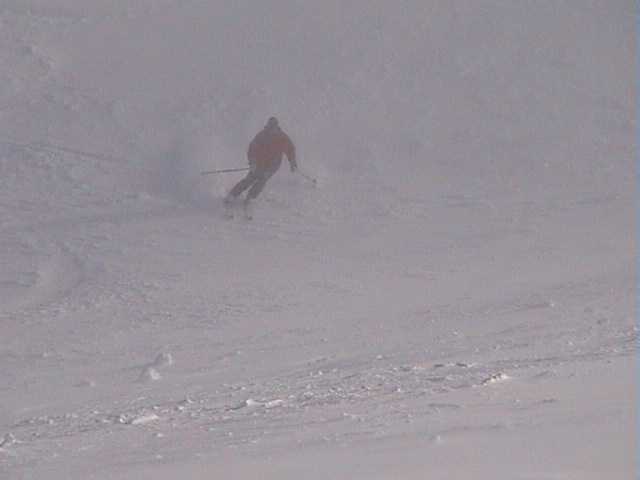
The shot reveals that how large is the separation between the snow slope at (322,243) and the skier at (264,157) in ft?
1.20

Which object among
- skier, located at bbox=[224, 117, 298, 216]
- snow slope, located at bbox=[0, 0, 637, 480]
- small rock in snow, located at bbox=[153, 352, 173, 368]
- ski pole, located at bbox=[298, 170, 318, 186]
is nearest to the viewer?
snow slope, located at bbox=[0, 0, 637, 480]

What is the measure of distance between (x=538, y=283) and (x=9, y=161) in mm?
7135

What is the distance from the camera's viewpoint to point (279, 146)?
1315cm

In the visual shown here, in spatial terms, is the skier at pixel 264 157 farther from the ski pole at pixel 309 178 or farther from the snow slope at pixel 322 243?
the ski pole at pixel 309 178

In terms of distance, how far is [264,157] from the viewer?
1316cm

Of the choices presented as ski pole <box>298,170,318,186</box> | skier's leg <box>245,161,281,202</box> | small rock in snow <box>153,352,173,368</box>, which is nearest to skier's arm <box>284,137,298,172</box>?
skier's leg <box>245,161,281,202</box>

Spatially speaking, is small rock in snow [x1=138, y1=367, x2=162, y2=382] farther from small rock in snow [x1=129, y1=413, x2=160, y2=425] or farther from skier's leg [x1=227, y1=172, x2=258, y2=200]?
skier's leg [x1=227, y1=172, x2=258, y2=200]

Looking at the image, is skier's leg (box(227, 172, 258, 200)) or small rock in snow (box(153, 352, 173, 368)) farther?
skier's leg (box(227, 172, 258, 200))

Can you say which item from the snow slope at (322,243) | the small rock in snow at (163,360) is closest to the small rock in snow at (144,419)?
the snow slope at (322,243)

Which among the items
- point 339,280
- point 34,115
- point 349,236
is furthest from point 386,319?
point 34,115

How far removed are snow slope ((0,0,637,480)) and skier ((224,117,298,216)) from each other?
37 centimetres

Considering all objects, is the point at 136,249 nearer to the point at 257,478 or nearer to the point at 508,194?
the point at 508,194

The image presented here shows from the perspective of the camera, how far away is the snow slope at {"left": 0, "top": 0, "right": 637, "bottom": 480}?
5.90 meters

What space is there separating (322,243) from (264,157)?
1.37m
